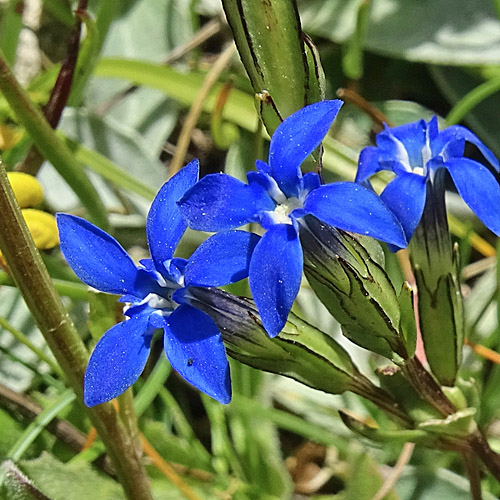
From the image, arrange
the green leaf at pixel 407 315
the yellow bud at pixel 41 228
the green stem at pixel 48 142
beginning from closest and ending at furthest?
the green leaf at pixel 407 315 → the green stem at pixel 48 142 → the yellow bud at pixel 41 228

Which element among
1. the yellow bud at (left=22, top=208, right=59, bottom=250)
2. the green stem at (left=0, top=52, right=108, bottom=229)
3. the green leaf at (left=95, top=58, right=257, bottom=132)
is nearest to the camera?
the green stem at (left=0, top=52, right=108, bottom=229)

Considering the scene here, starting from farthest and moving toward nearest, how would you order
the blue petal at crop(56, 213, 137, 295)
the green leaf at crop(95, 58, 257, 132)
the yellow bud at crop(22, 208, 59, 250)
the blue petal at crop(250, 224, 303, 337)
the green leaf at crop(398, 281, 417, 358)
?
1. the green leaf at crop(95, 58, 257, 132)
2. the yellow bud at crop(22, 208, 59, 250)
3. the green leaf at crop(398, 281, 417, 358)
4. the blue petal at crop(56, 213, 137, 295)
5. the blue petal at crop(250, 224, 303, 337)

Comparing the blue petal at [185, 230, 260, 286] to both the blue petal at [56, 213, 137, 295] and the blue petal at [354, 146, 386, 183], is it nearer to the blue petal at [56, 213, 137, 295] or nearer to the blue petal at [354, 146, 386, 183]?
the blue petal at [56, 213, 137, 295]

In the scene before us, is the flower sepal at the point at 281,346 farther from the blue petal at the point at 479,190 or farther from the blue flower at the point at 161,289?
the blue petal at the point at 479,190

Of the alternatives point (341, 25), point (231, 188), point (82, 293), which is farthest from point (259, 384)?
point (341, 25)

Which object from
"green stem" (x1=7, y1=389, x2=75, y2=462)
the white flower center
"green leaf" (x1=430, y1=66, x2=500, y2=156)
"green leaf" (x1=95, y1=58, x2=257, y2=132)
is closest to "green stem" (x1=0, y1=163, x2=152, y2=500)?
"green stem" (x1=7, y1=389, x2=75, y2=462)

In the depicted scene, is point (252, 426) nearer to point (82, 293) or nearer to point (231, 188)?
point (82, 293)

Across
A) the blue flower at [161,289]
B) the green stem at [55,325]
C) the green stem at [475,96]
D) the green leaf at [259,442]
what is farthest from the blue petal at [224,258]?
the green stem at [475,96]
